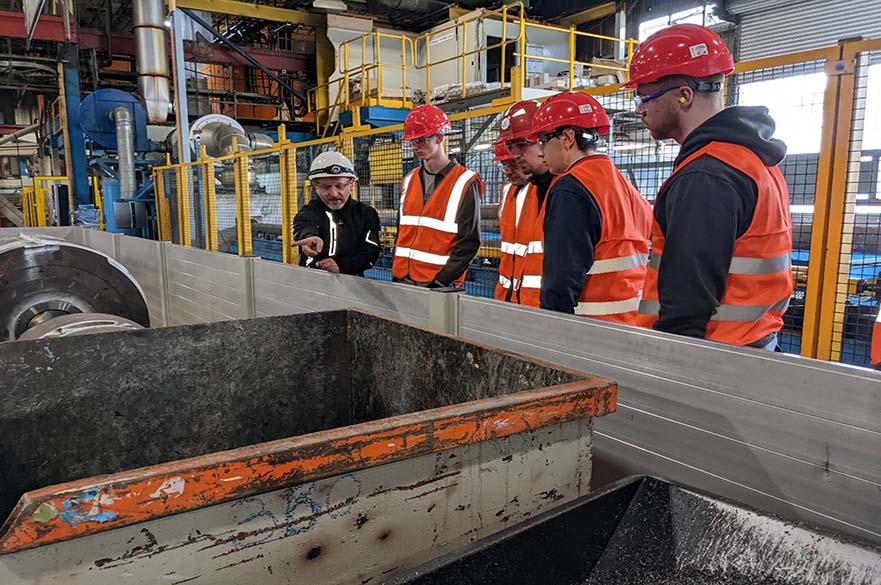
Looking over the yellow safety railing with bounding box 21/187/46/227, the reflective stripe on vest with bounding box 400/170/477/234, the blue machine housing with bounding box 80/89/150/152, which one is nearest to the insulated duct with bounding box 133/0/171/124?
the blue machine housing with bounding box 80/89/150/152

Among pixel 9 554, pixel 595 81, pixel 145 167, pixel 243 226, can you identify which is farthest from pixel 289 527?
pixel 145 167

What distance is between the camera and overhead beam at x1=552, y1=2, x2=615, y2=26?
15227 mm

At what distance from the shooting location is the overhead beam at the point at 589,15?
15.2 metres

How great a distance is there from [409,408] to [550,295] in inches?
28.4

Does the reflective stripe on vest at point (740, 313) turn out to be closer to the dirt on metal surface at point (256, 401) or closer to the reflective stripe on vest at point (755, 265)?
the reflective stripe on vest at point (755, 265)

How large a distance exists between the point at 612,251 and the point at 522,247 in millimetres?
631

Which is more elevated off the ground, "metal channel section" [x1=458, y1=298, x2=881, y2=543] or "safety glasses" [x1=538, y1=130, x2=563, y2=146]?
"safety glasses" [x1=538, y1=130, x2=563, y2=146]

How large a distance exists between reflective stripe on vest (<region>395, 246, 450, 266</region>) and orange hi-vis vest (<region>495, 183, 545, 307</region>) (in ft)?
1.85

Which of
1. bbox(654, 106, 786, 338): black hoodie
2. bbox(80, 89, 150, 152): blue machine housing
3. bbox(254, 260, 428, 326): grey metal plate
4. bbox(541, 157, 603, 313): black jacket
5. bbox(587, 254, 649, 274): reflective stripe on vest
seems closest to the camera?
bbox(654, 106, 786, 338): black hoodie

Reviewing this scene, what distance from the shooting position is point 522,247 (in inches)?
120

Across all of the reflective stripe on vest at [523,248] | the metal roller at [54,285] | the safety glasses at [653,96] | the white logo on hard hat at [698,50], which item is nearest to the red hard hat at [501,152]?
the reflective stripe on vest at [523,248]

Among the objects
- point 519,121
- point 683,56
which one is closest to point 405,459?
point 683,56

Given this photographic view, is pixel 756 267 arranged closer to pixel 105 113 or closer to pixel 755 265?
pixel 755 265

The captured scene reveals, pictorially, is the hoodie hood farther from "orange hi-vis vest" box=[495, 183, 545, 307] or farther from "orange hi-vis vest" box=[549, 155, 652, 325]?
"orange hi-vis vest" box=[495, 183, 545, 307]
